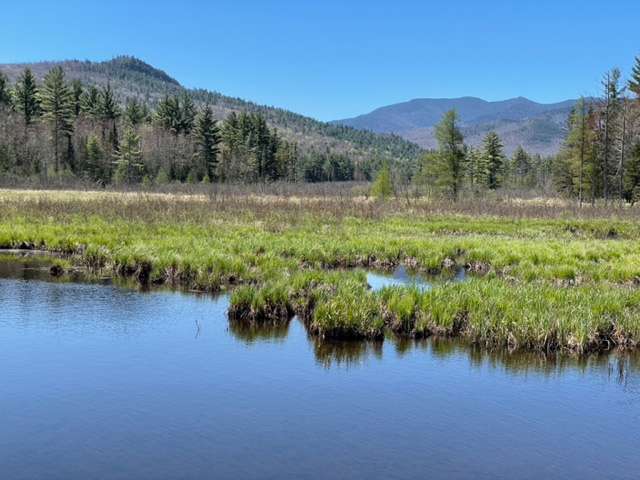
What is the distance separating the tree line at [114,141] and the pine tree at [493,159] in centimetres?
3416

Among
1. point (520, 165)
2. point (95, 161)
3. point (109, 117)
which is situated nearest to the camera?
point (95, 161)

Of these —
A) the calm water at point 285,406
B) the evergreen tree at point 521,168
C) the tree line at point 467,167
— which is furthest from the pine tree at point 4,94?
the calm water at point 285,406

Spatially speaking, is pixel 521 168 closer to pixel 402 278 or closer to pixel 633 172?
pixel 633 172

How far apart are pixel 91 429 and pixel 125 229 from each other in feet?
59.1

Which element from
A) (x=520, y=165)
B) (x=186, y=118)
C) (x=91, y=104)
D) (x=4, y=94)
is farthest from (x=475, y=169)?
(x=4, y=94)

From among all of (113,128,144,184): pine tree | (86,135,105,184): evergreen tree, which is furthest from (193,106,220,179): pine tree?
(86,135,105,184): evergreen tree

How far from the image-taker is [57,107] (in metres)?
80.9

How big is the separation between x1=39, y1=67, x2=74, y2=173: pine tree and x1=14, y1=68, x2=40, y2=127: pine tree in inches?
109

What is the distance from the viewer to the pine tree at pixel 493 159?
9562cm

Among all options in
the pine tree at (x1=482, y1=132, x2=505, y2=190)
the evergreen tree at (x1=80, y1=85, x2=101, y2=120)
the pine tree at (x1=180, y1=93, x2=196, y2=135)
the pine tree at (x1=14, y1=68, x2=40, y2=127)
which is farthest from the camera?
the pine tree at (x1=180, y1=93, x2=196, y2=135)

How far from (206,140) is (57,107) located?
22.4m

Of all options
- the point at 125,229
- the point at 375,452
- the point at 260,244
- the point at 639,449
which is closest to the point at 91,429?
the point at 375,452

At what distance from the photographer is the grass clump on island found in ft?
44.9

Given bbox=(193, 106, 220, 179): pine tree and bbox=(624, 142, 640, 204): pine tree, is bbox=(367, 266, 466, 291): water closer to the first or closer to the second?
bbox=(624, 142, 640, 204): pine tree
